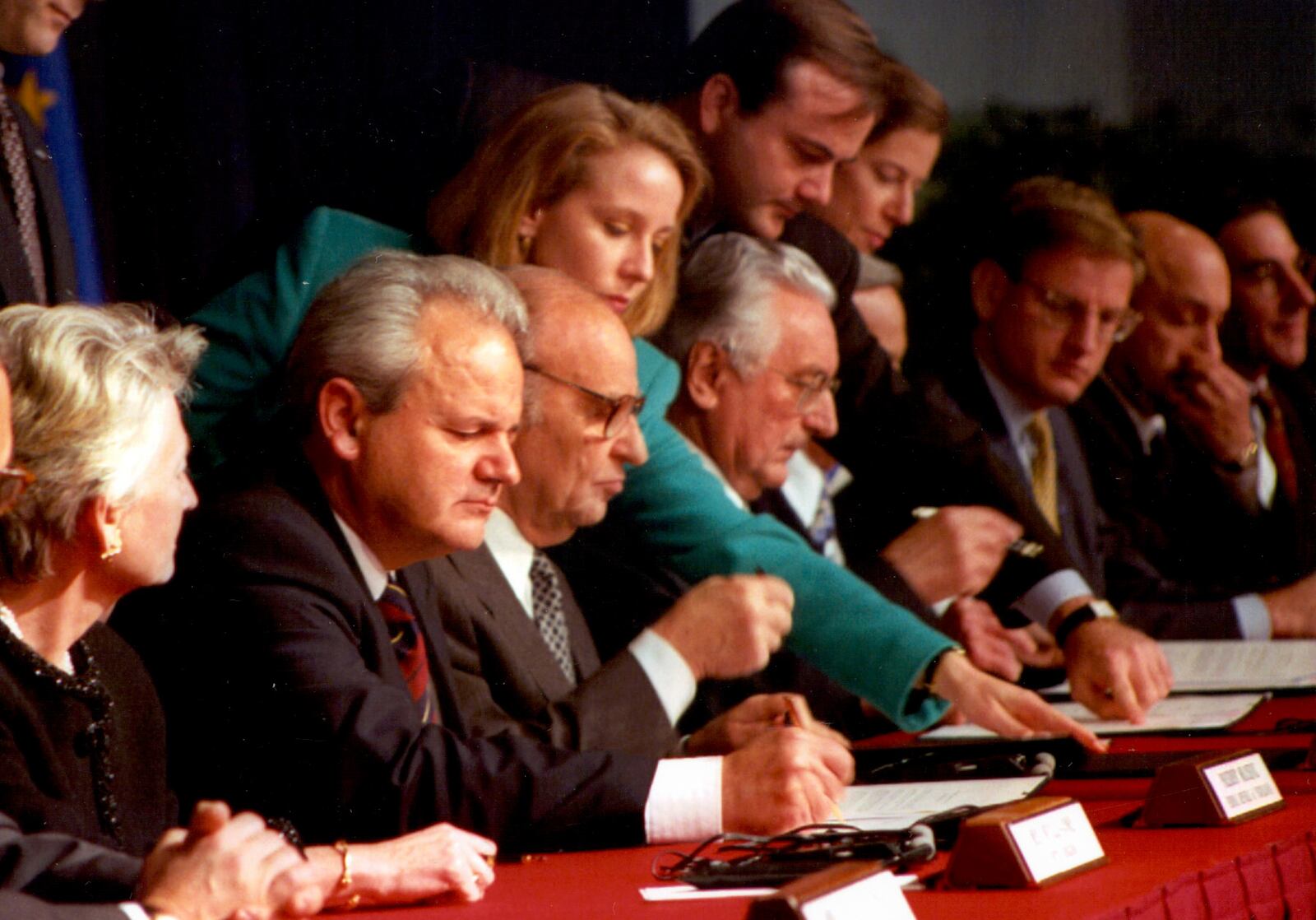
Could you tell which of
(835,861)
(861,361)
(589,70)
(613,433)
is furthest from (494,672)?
(861,361)

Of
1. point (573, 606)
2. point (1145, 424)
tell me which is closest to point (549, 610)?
point (573, 606)

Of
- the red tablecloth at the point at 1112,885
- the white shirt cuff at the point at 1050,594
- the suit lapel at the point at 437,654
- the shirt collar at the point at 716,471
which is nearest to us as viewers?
the red tablecloth at the point at 1112,885

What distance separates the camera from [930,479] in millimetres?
4031

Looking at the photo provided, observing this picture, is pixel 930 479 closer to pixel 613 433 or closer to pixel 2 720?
pixel 613 433

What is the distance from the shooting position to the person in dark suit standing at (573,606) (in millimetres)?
2486

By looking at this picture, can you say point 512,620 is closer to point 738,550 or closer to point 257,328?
point 257,328

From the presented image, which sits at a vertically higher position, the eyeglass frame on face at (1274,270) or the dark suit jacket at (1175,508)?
the eyeglass frame on face at (1274,270)

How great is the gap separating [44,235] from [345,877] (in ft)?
3.50

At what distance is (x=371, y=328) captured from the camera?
228 centimetres

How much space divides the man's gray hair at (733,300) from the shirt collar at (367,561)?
125cm

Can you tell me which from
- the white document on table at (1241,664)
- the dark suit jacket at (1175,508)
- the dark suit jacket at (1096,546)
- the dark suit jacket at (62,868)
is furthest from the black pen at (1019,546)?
the dark suit jacket at (62,868)

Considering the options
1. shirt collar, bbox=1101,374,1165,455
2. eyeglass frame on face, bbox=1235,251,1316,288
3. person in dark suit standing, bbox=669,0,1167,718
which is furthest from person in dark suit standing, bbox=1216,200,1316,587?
person in dark suit standing, bbox=669,0,1167,718

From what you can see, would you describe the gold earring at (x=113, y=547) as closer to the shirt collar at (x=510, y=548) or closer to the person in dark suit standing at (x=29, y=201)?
the person in dark suit standing at (x=29, y=201)

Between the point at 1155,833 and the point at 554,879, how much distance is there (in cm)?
72
